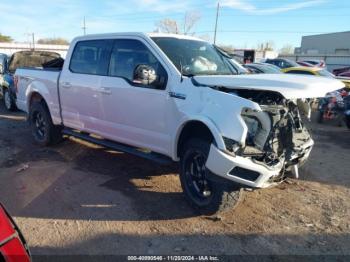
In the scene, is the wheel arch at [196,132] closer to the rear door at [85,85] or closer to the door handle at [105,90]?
the door handle at [105,90]

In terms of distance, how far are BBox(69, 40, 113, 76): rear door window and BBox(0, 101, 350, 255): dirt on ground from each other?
5.15 ft

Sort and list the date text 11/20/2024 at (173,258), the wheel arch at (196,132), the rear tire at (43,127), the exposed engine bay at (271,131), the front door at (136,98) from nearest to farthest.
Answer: the date text 11/20/2024 at (173,258) < the wheel arch at (196,132) < the exposed engine bay at (271,131) < the front door at (136,98) < the rear tire at (43,127)

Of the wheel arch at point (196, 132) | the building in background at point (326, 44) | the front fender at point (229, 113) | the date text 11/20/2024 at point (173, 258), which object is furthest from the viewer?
the building in background at point (326, 44)

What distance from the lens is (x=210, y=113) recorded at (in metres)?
3.82

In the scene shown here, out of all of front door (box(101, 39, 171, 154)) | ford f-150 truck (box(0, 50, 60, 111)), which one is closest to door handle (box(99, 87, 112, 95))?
front door (box(101, 39, 171, 154))

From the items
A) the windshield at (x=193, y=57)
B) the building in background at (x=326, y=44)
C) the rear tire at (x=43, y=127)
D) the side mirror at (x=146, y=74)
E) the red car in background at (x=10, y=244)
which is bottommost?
the rear tire at (x=43, y=127)

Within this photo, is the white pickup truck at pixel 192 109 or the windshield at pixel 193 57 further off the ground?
the windshield at pixel 193 57

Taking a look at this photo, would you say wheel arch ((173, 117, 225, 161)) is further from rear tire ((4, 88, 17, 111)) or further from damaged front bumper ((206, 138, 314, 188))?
rear tire ((4, 88, 17, 111))

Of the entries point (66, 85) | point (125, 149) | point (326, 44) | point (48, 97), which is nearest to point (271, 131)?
point (125, 149)

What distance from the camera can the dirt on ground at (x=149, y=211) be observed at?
11.8 ft

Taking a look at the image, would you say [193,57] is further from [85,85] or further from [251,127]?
[85,85]

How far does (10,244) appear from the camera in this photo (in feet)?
7.20

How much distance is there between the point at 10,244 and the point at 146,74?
8.78 ft

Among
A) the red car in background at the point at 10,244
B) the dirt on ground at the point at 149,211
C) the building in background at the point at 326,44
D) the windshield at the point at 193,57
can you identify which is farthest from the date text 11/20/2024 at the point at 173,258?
the building in background at the point at 326,44
